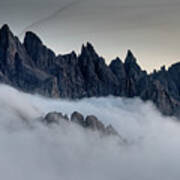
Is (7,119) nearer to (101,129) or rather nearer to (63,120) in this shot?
(63,120)

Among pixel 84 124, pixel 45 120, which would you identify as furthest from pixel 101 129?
pixel 45 120

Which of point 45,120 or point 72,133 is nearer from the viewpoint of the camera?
point 45,120

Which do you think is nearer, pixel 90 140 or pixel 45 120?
pixel 45 120

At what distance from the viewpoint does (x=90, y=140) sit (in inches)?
7864

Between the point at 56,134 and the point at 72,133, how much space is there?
8.24 metres

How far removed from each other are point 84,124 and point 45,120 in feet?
51.9

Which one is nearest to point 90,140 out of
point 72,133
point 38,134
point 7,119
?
point 72,133

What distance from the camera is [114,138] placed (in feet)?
642

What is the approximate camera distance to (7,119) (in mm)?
197375

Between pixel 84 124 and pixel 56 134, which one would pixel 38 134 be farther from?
pixel 84 124

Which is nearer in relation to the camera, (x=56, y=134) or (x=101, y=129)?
(x=101, y=129)

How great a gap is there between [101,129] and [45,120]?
23257 millimetres

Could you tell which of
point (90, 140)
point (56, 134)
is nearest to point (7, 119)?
point (56, 134)

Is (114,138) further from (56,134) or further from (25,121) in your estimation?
(25,121)
